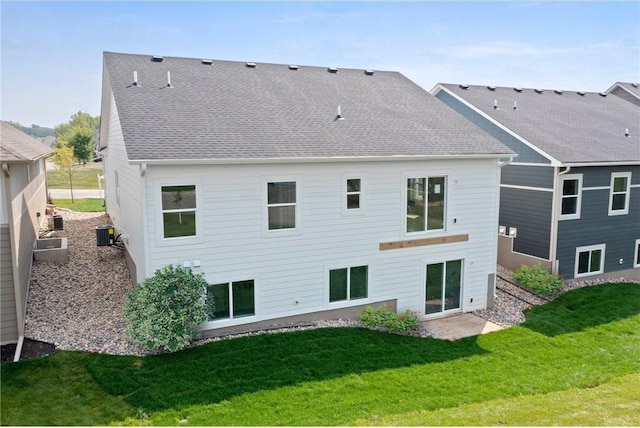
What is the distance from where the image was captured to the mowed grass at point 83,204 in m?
25.7

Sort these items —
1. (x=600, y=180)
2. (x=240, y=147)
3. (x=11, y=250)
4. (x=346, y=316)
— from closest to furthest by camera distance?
1. (x=11, y=250)
2. (x=240, y=147)
3. (x=346, y=316)
4. (x=600, y=180)

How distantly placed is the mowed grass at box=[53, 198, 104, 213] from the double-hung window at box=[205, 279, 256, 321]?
16997mm

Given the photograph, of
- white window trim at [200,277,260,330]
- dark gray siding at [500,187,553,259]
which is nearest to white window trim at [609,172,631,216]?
dark gray siding at [500,187,553,259]

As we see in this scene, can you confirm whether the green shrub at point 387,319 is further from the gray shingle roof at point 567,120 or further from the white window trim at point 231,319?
the gray shingle roof at point 567,120

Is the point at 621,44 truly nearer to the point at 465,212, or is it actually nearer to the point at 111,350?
the point at 465,212

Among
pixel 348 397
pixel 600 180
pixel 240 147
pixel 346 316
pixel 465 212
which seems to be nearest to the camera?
pixel 348 397

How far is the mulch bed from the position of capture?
929cm

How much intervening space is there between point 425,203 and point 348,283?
3176 mm

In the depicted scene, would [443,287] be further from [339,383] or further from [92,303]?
[92,303]

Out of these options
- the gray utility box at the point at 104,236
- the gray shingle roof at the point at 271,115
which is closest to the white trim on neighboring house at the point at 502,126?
the gray shingle roof at the point at 271,115

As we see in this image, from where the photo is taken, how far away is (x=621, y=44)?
18109mm

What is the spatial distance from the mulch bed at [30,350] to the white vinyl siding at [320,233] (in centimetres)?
258

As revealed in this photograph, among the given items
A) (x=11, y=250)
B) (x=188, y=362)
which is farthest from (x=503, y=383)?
(x=11, y=250)

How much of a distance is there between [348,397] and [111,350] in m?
4.99
